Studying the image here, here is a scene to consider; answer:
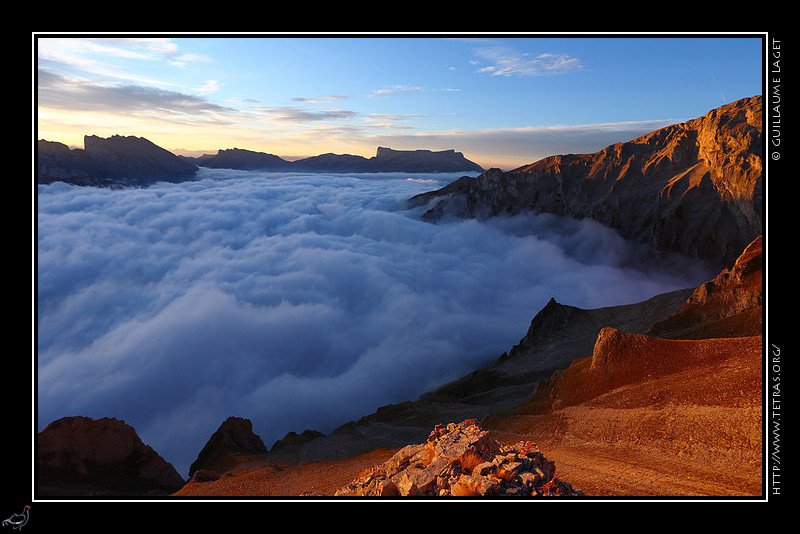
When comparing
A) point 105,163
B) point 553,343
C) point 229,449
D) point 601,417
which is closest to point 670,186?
point 553,343

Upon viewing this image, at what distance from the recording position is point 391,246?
12825cm

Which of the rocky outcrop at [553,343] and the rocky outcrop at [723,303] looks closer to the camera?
the rocky outcrop at [723,303]

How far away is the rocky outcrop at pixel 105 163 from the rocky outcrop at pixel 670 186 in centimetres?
14462

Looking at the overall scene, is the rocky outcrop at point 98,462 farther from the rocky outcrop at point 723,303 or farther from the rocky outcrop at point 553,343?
the rocky outcrop at point 723,303

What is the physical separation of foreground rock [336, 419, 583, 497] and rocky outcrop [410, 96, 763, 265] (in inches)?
2362

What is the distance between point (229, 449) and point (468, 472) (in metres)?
23.3

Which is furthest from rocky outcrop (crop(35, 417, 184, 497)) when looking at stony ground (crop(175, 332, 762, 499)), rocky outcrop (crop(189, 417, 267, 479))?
stony ground (crop(175, 332, 762, 499))

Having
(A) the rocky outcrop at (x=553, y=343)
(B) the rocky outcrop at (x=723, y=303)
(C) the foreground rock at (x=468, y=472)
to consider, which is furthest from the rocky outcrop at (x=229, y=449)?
(B) the rocky outcrop at (x=723, y=303)

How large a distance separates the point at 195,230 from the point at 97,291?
5001 cm

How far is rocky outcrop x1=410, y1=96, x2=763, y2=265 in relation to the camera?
2410 inches

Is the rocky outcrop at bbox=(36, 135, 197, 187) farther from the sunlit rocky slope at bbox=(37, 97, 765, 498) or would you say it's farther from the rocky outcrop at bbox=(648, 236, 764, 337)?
the rocky outcrop at bbox=(648, 236, 764, 337)
